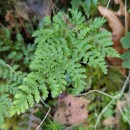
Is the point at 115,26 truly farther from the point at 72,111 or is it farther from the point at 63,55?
the point at 72,111

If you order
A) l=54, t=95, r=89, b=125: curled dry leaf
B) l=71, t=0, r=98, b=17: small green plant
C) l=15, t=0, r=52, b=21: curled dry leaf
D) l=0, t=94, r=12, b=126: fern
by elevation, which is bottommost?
l=54, t=95, r=89, b=125: curled dry leaf

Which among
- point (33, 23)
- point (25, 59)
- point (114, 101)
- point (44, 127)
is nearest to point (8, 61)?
point (25, 59)

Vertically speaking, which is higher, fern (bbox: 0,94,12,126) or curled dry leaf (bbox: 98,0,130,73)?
curled dry leaf (bbox: 98,0,130,73)

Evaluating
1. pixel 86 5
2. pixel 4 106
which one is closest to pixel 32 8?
pixel 86 5

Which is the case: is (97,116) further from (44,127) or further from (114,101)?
(44,127)

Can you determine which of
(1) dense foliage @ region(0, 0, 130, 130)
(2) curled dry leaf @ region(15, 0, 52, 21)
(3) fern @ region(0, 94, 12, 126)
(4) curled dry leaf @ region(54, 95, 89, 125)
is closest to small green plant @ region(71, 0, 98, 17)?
(1) dense foliage @ region(0, 0, 130, 130)

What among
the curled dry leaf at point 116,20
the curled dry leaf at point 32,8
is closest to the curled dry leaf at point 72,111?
the curled dry leaf at point 116,20

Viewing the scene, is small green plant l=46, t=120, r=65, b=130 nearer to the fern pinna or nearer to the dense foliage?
the dense foliage
